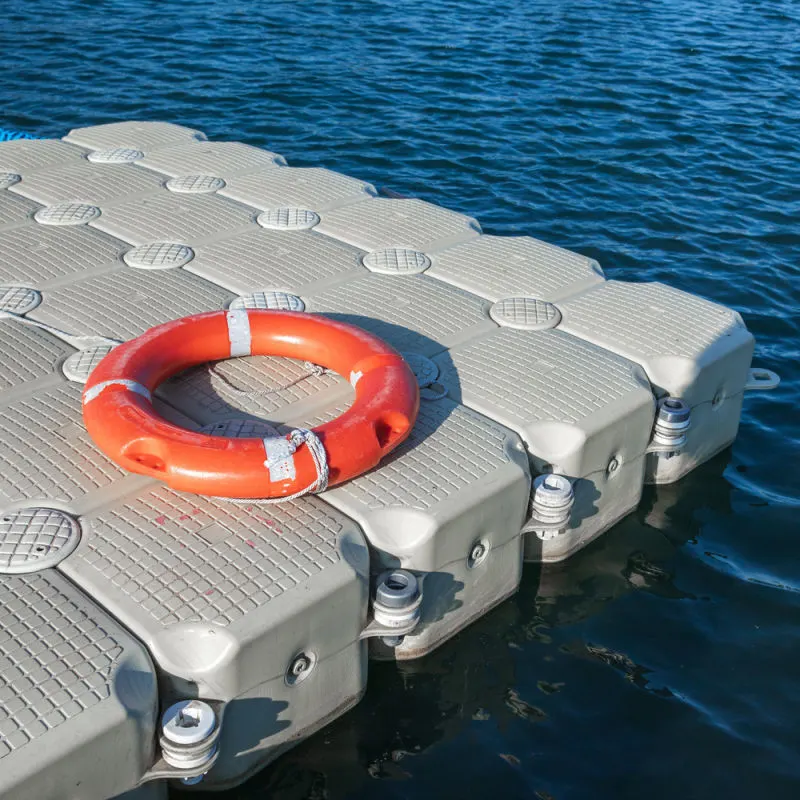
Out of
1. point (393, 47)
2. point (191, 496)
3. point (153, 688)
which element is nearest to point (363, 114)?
point (393, 47)

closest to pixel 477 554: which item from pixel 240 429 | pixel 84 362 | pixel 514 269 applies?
pixel 240 429

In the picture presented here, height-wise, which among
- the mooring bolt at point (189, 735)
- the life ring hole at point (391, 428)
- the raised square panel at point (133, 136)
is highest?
the life ring hole at point (391, 428)

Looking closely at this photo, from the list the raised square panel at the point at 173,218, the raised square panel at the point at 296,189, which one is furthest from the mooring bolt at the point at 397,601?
the raised square panel at the point at 296,189

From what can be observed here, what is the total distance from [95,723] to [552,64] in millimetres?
9005

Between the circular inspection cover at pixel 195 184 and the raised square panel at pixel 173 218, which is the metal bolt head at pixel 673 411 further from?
the circular inspection cover at pixel 195 184

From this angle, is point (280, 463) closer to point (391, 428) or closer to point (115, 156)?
point (391, 428)

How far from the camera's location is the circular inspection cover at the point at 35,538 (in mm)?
2857

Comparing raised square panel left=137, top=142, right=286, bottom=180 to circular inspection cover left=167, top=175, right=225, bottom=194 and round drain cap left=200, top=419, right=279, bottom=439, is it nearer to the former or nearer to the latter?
circular inspection cover left=167, top=175, right=225, bottom=194

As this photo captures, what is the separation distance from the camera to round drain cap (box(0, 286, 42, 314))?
409cm

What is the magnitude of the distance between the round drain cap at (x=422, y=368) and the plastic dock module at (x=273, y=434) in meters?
0.01

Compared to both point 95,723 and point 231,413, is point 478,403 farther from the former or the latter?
point 95,723

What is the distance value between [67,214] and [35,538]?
2530 mm

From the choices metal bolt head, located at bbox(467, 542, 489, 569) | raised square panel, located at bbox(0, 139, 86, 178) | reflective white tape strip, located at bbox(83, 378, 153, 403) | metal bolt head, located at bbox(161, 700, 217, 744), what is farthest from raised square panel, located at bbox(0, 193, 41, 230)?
metal bolt head, located at bbox(161, 700, 217, 744)

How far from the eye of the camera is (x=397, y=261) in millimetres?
4691
